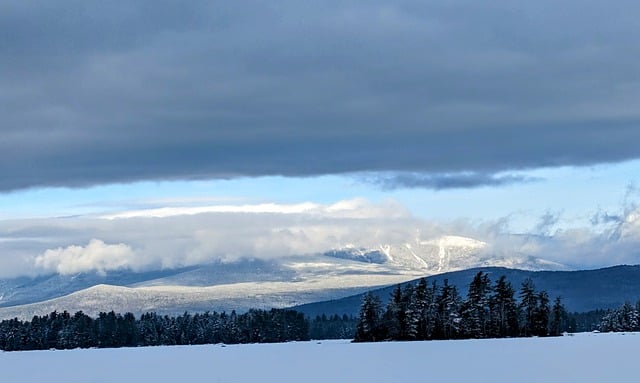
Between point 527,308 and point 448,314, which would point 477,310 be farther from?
point 527,308

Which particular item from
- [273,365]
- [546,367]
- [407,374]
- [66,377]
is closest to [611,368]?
[546,367]

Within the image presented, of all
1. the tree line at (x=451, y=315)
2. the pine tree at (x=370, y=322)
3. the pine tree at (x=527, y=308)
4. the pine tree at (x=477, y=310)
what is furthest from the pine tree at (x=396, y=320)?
the pine tree at (x=527, y=308)

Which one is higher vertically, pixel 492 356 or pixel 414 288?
pixel 414 288

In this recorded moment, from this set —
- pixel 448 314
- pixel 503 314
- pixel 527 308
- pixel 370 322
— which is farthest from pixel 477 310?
pixel 370 322

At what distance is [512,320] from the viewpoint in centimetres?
18875

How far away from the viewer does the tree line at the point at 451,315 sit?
18138 centimetres

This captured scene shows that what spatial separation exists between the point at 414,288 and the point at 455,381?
5105 inches

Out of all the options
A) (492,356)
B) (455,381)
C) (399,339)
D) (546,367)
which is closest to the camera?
(455,381)

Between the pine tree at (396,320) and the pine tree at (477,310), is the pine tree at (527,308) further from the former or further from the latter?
the pine tree at (396,320)

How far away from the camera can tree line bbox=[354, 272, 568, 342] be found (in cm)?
18138

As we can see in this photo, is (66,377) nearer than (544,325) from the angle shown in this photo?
Yes

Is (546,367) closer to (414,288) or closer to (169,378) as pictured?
(169,378)

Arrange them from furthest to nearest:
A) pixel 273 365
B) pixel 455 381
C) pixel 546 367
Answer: pixel 273 365 < pixel 546 367 < pixel 455 381

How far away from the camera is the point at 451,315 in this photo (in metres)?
182
